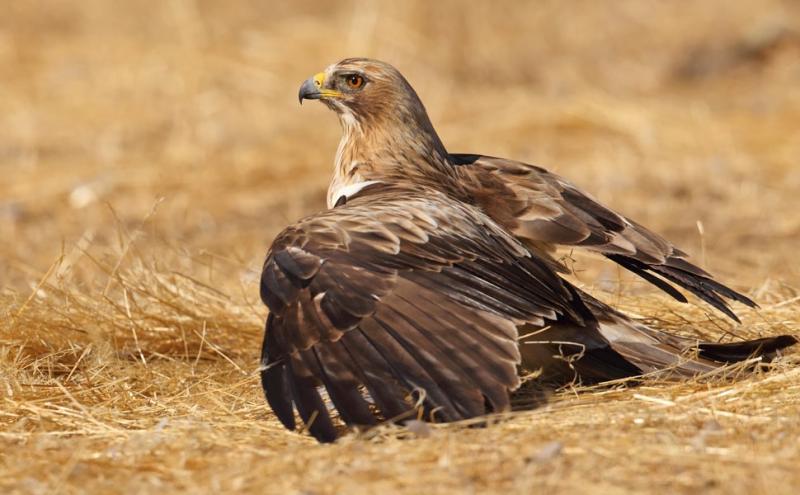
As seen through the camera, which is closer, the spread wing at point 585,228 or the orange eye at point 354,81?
the spread wing at point 585,228

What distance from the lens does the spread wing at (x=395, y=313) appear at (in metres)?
3.88

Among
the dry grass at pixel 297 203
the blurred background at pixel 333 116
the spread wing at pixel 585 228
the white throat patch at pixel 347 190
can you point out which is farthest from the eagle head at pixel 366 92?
the blurred background at pixel 333 116

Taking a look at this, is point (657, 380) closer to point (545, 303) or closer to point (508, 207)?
point (545, 303)

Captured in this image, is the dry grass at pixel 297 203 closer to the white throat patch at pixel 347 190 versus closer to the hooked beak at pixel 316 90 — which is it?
the white throat patch at pixel 347 190

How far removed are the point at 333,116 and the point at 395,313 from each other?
8341 millimetres

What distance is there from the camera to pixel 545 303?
172 inches

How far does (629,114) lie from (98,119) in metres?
5.03

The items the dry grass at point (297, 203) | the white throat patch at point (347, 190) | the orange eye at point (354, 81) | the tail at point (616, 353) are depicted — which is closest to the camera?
the dry grass at point (297, 203)

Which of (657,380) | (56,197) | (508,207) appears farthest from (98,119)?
(657,380)

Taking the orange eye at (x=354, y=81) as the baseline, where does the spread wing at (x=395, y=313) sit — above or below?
below

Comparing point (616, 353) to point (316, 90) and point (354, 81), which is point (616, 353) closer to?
point (354, 81)

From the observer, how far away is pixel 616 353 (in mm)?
4641

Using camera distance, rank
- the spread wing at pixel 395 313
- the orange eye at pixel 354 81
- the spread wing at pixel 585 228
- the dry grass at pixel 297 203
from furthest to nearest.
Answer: the orange eye at pixel 354 81, the spread wing at pixel 585 228, the spread wing at pixel 395 313, the dry grass at pixel 297 203

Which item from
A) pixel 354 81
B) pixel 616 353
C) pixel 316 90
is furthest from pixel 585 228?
pixel 316 90
